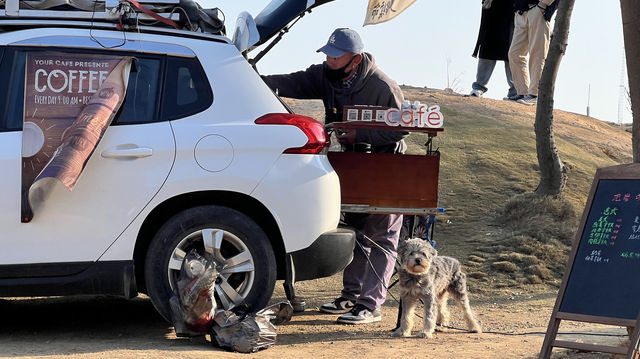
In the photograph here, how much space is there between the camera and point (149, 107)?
6.30 meters

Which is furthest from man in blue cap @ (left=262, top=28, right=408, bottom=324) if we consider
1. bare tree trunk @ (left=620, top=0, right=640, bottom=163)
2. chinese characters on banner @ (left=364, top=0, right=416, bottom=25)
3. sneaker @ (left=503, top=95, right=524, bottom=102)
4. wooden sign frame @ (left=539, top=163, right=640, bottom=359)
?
sneaker @ (left=503, top=95, right=524, bottom=102)

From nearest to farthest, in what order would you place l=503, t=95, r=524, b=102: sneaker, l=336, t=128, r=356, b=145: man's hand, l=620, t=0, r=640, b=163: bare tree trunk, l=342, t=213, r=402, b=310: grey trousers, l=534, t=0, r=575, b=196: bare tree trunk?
l=620, t=0, r=640, b=163: bare tree trunk < l=336, t=128, r=356, b=145: man's hand < l=342, t=213, r=402, b=310: grey trousers < l=534, t=0, r=575, b=196: bare tree trunk < l=503, t=95, r=524, b=102: sneaker

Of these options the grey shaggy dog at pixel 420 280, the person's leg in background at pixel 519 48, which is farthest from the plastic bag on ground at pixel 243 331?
the person's leg in background at pixel 519 48

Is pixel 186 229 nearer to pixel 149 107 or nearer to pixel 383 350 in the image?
pixel 149 107

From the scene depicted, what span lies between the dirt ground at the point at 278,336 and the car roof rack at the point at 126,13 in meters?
2.15

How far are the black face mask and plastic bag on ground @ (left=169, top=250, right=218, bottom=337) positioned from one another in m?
2.29

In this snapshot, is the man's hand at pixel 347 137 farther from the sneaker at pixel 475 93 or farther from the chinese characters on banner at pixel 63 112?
the sneaker at pixel 475 93

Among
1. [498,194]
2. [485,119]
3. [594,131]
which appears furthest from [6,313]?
[594,131]

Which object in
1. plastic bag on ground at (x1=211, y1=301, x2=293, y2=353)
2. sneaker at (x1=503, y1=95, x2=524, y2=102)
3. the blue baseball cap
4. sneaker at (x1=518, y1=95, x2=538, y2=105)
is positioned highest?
sneaker at (x1=503, y1=95, x2=524, y2=102)

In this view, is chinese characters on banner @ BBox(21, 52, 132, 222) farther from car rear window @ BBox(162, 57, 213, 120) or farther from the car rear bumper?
the car rear bumper

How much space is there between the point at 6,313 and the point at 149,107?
249 centimetres

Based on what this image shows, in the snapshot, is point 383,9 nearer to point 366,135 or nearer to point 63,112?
point 366,135

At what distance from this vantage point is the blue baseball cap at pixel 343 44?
7676 mm

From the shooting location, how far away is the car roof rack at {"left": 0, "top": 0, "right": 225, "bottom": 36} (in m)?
6.41
